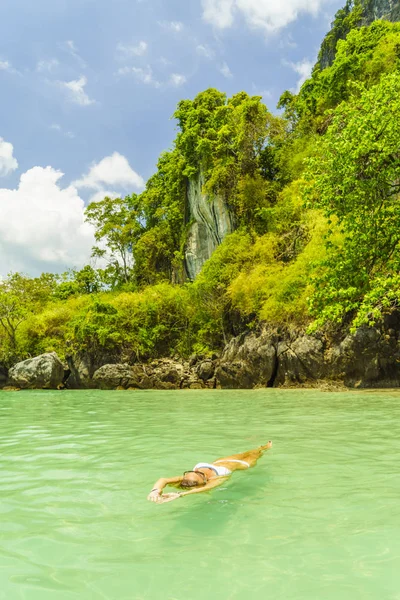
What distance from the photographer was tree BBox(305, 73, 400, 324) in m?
12.8

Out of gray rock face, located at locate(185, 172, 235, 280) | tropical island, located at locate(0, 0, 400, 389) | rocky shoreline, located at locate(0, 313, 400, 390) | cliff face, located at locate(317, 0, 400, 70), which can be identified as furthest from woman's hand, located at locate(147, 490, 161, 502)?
cliff face, located at locate(317, 0, 400, 70)

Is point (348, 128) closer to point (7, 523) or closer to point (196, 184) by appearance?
point (7, 523)

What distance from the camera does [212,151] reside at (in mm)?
29047

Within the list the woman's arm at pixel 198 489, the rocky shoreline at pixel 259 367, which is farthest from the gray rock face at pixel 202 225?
the woman's arm at pixel 198 489

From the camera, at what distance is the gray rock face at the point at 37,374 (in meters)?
24.4

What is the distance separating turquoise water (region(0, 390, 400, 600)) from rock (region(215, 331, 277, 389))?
1202 cm

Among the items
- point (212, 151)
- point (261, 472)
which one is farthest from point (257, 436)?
point (212, 151)

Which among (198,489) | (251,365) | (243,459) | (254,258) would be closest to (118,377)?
(251,365)

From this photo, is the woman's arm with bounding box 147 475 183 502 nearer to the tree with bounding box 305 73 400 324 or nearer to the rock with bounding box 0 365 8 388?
the tree with bounding box 305 73 400 324

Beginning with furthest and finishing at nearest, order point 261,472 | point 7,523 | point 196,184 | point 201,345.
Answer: point 196,184
point 201,345
point 261,472
point 7,523

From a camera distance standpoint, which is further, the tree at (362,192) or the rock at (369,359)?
the rock at (369,359)

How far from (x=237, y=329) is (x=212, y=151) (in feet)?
42.4

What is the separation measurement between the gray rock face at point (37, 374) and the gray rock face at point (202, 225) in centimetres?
1158

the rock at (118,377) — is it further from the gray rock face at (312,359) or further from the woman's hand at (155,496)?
the woman's hand at (155,496)
